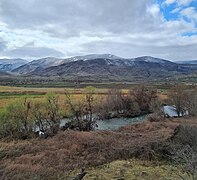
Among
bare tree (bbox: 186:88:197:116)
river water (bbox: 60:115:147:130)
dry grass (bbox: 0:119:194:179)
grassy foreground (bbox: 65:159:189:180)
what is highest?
bare tree (bbox: 186:88:197:116)

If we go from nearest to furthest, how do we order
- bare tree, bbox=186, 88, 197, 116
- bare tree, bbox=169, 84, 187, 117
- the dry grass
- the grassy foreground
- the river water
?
the grassy foreground → the dry grass → the river water → bare tree, bbox=186, 88, 197, 116 → bare tree, bbox=169, 84, 187, 117

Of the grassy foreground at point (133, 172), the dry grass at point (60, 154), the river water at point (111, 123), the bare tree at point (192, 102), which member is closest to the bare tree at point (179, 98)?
the bare tree at point (192, 102)

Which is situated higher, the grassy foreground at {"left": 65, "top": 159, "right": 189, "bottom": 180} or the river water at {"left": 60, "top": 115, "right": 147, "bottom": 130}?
the grassy foreground at {"left": 65, "top": 159, "right": 189, "bottom": 180}

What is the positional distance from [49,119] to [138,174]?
34.6m

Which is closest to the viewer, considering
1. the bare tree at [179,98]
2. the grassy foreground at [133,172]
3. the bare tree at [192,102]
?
the grassy foreground at [133,172]

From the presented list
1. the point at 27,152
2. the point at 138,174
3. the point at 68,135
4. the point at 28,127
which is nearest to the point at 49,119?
the point at 28,127

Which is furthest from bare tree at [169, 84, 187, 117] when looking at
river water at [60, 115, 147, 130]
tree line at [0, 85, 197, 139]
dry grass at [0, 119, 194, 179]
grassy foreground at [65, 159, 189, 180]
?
grassy foreground at [65, 159, 189, 180]

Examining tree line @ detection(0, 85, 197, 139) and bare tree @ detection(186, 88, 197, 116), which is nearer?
tree line @ detection(0, 85, 197, 139)

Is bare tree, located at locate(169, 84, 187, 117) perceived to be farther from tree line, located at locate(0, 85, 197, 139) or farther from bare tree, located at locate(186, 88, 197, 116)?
bare tree, located at locate(186, 88, 197, 116)

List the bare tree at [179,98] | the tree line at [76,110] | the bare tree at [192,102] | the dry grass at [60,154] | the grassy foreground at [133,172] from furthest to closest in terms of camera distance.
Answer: the bare tree at [179,98] < the bare tree at [192,102] < the tree line at [76,110] < the dry grass at [60,154] < the grassy foreground at [133,172]

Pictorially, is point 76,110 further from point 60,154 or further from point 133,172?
point 133,172

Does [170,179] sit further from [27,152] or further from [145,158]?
[27,152]

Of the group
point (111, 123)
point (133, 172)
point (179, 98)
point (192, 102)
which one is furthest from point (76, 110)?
point (133, 172)

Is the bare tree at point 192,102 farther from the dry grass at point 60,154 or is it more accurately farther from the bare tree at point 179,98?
the dry grass at point 60,154
